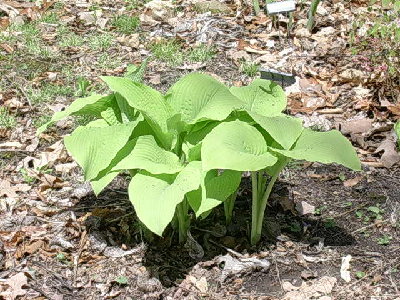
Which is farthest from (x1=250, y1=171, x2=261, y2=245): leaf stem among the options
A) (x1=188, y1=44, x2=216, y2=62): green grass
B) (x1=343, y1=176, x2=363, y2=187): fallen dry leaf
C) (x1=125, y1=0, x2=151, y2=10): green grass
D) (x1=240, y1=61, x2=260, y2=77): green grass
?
(x1=125, y1=0, x2=151, y2=10): green grass

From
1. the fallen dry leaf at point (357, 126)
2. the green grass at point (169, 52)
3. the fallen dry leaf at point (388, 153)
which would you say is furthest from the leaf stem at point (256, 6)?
the fallen dry leaf at point (388, 153)

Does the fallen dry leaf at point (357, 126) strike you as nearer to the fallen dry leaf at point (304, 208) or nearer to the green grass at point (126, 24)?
the fallen dry leaf at point (304, 208)

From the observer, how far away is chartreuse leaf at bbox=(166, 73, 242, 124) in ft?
9.73

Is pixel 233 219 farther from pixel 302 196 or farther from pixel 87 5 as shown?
pixel 87 5

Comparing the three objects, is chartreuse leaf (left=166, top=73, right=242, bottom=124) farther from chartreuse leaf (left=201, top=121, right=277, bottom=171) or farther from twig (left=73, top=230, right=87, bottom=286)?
twig (left=73, top=230, right=87, bottom=286)

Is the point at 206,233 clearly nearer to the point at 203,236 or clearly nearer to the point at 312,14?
the point at 203,236

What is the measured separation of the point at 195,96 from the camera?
304 cm

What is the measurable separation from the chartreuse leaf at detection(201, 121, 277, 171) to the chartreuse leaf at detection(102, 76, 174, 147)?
0.90 ft

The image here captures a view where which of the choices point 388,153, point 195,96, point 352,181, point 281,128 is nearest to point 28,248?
point 195,96

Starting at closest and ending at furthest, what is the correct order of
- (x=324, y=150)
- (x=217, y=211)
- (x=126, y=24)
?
(x=324, y=150) → (x=217, y=211) → (x=126, y=24)

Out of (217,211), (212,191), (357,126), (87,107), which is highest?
(87,107)

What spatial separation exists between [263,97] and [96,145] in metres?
0.89

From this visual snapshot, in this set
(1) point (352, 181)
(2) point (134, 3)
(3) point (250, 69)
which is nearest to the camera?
(1) point (352, 181)

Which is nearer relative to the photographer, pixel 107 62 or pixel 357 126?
pixel 357 126
